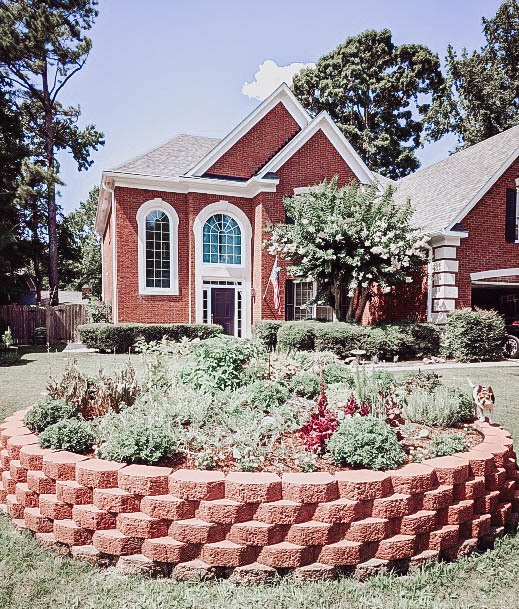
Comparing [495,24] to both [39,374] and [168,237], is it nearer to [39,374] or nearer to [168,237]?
[168,237]

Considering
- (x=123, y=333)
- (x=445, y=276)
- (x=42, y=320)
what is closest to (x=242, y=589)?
(x=123, y=333)

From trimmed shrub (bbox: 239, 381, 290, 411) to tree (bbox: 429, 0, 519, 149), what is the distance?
31.9 meters

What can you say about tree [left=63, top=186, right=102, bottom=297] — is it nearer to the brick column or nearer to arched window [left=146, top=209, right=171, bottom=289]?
arched window [left=146, top=209, right=171, bottom=289]

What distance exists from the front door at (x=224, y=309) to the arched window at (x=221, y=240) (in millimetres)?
1176

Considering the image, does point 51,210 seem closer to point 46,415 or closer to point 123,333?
point 123,333

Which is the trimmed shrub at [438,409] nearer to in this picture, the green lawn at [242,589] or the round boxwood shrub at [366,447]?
the round boxwood shrub at [366,447]

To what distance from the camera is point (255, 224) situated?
17.4 m

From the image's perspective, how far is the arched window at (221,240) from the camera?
1725 cm

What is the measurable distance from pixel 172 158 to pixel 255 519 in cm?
1719

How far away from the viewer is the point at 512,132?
17.8 metres

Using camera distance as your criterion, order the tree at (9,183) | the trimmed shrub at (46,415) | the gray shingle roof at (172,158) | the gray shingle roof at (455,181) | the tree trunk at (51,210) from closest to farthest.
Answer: the trimmed shrub at (46,415) → the gray shingle roof at (455,181) → the gray shingle roof at (172,158) → the tree at (9,183) → the tree trunk at (51,210)

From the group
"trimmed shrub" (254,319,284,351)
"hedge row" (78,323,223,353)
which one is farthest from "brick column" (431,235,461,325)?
"hedge row" (78,323,223,353)

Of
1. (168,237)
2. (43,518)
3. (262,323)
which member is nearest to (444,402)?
(43,518)

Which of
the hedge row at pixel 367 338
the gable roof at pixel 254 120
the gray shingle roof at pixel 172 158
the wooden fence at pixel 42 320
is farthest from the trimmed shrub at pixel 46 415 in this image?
the wooden fence at pixel 42 320
